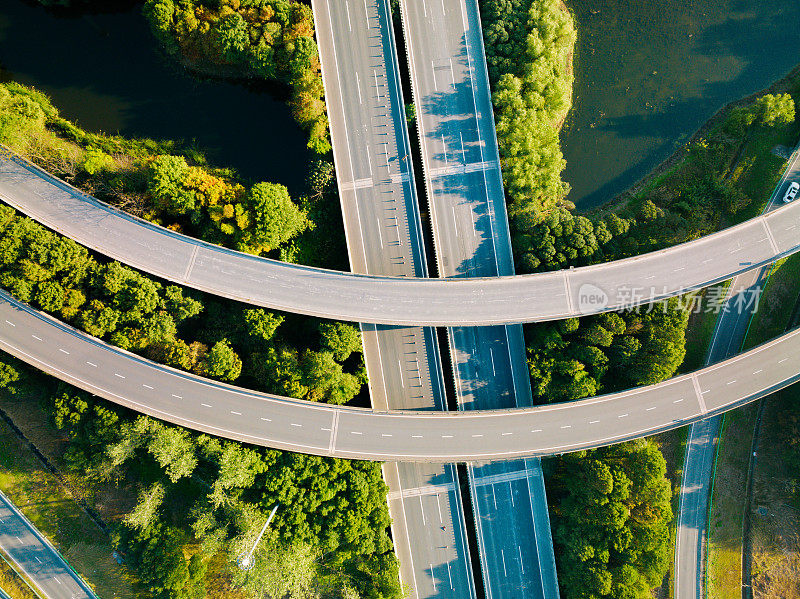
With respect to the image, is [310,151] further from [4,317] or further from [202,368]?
[4,317]

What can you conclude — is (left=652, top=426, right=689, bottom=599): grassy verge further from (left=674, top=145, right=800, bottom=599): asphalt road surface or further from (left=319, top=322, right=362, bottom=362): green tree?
(left=319, top=322, right=362, bottom=362): green tree

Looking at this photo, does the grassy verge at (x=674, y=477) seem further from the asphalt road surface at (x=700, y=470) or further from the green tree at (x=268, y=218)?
the green tree at (x=268, y=218)

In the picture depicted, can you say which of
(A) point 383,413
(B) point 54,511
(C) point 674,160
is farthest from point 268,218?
(C) point 674,160

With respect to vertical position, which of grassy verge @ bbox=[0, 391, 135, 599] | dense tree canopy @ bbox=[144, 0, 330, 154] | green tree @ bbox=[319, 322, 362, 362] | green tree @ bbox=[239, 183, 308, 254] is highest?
dense tree canopy @ bbox=[144, 0, 330, 154]

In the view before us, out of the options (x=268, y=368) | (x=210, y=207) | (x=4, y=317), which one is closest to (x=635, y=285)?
(x=268, y=368)

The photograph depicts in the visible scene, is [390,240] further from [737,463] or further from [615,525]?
[737,463]

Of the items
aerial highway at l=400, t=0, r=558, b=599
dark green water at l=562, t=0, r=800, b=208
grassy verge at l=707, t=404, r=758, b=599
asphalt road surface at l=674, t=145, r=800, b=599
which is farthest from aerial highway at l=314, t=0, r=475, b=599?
grassy verge at l=707, t=404, r=758, b=599
